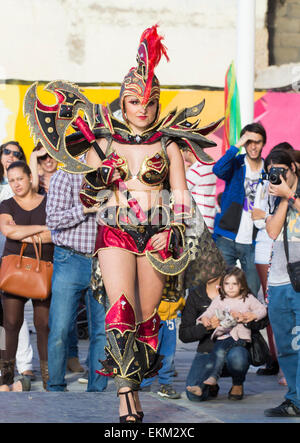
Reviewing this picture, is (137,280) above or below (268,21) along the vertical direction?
below

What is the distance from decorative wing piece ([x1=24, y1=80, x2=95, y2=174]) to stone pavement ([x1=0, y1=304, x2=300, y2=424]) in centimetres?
148

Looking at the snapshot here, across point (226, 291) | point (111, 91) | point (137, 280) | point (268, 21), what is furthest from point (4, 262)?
point (268, 21)

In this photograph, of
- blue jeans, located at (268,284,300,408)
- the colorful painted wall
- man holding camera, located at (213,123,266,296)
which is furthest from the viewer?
the colorful painted wall

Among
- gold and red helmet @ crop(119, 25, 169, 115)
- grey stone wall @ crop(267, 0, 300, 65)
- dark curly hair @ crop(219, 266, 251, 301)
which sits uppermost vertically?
grey stone wall @ crop(267, 0, 300, 65)

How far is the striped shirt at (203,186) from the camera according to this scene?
8055mm

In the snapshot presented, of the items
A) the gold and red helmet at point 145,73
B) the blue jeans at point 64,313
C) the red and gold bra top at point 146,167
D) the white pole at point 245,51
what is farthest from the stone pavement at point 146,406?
the white pole at point 245,51

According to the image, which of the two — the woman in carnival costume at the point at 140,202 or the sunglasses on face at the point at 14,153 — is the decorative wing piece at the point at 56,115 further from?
the sunglasses on face at the point at 14,153

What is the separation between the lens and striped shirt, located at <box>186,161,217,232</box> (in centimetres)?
805

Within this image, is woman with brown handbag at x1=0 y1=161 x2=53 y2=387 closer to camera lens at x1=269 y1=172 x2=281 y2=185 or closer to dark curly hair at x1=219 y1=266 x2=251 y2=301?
dark curly hair at x1=219 y1=266 x2=251 y2=301

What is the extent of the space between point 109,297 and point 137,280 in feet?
0.81

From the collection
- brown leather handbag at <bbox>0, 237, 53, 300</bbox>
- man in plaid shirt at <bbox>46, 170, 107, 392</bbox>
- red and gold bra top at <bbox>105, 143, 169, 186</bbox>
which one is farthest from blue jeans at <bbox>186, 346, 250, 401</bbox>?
red and gold bra top at <bbox>105, 143, 169, 186</bbox>

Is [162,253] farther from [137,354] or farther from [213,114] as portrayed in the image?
[213,114]

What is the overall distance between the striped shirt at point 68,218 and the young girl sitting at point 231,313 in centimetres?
108

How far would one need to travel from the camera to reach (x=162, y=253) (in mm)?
5012
